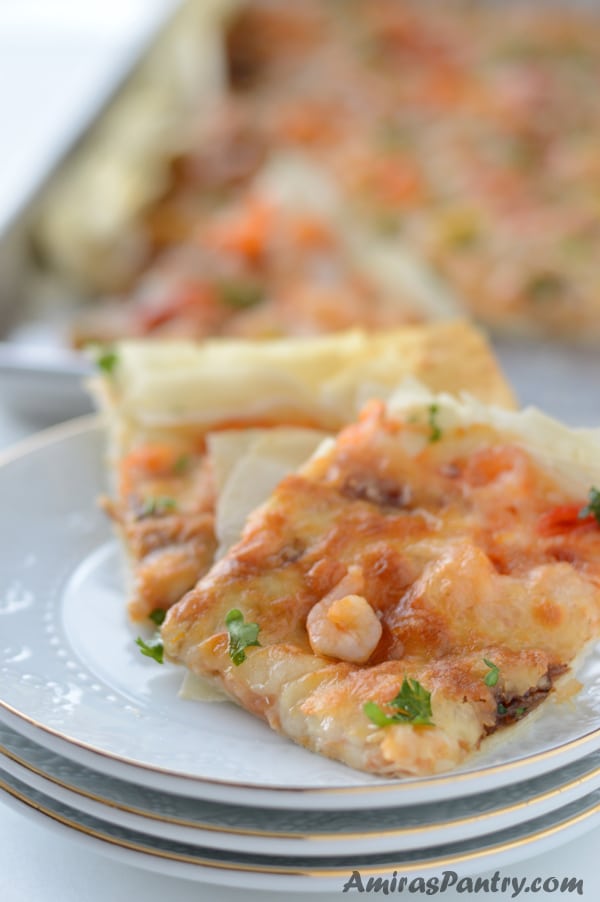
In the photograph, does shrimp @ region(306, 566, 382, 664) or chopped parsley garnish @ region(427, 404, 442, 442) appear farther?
chopped parsley garnish @ region(427, 404, 442, 442)

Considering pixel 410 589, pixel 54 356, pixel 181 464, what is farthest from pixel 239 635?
pixel 54 356

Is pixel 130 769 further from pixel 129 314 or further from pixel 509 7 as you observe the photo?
pixel 509 7

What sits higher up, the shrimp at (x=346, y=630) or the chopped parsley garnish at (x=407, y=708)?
the shrimp at (x=346, y=630)

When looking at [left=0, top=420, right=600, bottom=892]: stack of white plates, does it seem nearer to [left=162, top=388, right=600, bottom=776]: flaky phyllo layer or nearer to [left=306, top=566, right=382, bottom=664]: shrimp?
[left=162, top=388, right=600, bottom=776]: flaky phyllo layer

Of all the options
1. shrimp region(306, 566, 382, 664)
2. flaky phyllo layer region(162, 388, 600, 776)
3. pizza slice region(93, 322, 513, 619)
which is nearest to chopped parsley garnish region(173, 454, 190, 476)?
pizza slice region(93, 322, 513, 619)

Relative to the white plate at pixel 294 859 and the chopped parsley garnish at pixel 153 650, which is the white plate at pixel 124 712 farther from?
the white plate at pixel 294 859

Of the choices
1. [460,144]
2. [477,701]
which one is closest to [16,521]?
[477,701]

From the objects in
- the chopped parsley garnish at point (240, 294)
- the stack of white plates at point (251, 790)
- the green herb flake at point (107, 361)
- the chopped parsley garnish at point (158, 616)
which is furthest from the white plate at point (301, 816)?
the chopped parsley garnish at point (240, 294)
